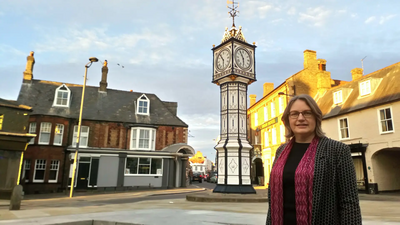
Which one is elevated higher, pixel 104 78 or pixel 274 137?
pixel 104 78

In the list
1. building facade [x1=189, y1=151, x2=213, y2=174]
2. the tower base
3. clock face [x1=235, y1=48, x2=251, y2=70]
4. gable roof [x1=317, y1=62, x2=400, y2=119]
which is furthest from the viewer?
building facade [x1=189, y1=151, x2=213, y2=174]

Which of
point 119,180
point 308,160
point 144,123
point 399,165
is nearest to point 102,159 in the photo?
point 119,180

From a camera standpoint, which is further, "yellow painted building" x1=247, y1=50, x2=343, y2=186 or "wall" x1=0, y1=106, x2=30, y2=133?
"yellow painted building" x1=247, y1=50, x2=343, y2=186

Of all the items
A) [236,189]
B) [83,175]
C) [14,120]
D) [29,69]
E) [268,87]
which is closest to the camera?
[236,189]

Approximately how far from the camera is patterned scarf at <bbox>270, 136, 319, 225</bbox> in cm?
223

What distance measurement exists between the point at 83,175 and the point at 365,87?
24.7 m

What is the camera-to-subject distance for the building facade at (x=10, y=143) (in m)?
15.0

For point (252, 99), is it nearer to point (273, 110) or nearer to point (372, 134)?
point (273, 110)

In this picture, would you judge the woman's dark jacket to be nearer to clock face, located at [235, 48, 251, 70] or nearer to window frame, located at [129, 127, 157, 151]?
clock face, located at [235, 48, 251, 70]

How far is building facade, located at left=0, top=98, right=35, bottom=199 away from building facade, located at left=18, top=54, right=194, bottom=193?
820cm

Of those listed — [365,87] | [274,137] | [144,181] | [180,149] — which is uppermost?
[365,87]

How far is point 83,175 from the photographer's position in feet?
82.6

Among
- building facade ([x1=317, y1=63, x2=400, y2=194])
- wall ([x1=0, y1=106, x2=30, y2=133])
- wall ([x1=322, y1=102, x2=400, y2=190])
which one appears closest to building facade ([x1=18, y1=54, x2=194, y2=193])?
wall ([x1=0, y1=106, x2=30, y2=133])

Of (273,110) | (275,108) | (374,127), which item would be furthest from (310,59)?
(374,127)
